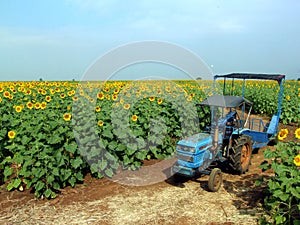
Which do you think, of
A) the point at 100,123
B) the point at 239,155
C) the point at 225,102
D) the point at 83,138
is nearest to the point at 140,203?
the point at 83,138

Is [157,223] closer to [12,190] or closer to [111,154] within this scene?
[111,154]

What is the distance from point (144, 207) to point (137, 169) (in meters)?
1.63

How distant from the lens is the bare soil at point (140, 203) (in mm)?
4113

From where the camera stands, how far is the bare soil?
13.5 ft

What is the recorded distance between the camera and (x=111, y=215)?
4.20 meters

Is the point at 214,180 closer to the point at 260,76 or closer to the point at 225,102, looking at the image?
the point at 225,102

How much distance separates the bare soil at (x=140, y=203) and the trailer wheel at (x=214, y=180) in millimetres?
112

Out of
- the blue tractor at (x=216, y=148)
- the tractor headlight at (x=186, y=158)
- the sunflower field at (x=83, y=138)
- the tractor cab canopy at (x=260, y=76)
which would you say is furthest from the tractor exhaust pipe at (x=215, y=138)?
the tractor cab canopy at (x=260, y=76)

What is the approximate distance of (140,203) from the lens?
4578 mm

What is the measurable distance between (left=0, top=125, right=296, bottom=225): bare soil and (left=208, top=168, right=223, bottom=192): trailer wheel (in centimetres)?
11

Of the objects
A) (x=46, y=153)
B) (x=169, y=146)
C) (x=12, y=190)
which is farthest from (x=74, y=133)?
(x=169, y=146)

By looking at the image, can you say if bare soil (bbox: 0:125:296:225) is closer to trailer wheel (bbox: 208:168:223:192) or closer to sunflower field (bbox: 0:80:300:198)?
trailer wheel (bbox: 208:168:223:192)

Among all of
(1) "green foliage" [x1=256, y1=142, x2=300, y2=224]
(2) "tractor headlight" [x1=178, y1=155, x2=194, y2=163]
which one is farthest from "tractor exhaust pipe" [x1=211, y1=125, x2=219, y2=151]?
Result: (1) "green foliage" [x1=256, y1=142, x2=300, y2=224]

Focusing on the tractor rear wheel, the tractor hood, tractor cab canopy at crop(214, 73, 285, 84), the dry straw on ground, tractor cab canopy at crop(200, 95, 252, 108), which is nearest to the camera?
the dry straw on ground
